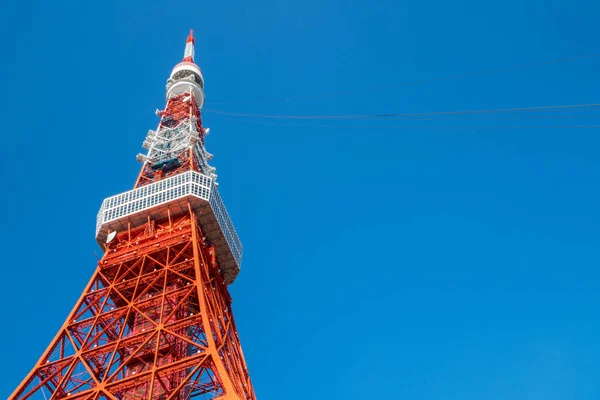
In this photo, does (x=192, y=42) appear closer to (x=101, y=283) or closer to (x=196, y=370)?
(x=101, y=283)

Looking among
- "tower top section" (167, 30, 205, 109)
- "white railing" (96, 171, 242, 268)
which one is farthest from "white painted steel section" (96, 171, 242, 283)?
"tower top section" (167, 30, 205, 109)

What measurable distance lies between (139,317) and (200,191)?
907 cm

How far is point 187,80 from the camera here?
67.2m

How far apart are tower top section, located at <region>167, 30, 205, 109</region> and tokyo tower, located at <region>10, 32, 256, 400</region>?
33.0 ft

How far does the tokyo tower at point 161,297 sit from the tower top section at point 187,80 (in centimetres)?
1005

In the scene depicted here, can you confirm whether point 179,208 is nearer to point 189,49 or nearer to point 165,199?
point 165,199

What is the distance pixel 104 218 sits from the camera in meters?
49.2

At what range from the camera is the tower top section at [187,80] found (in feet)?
220

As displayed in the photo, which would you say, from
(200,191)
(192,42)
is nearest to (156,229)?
Result: (200,191)

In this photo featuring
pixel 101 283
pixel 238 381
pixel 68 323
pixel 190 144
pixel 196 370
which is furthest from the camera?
pixel 190 144

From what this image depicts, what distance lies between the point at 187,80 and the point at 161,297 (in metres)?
29.3

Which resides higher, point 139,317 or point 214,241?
point 214,241

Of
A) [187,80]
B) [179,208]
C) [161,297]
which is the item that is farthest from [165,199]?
[187,80]

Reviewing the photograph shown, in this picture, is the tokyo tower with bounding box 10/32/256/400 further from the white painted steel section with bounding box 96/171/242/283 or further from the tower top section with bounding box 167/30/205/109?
the tower top section with bounding box 167/30/205/109
